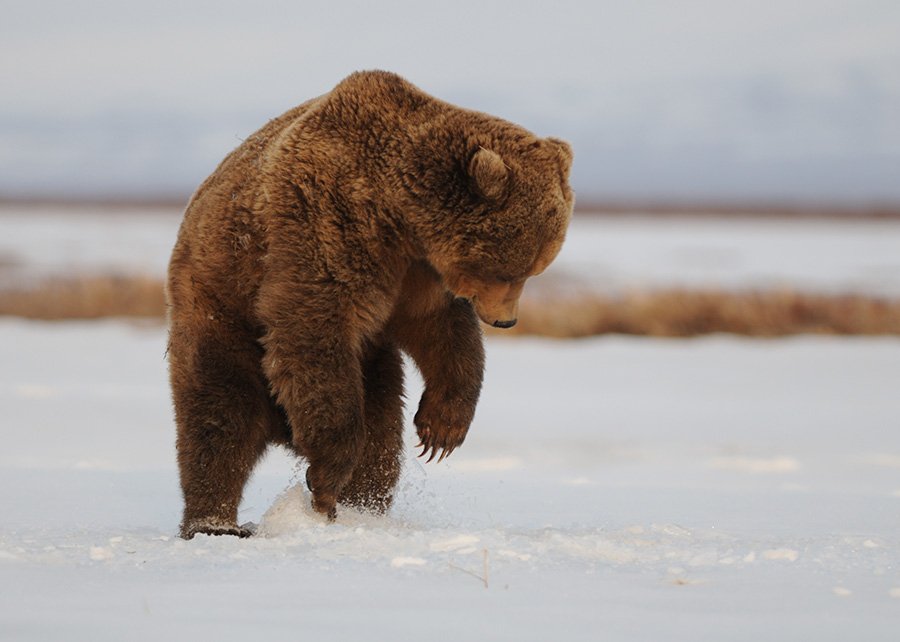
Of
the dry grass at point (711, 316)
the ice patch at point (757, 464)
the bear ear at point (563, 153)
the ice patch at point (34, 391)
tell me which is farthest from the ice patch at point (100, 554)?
the dry grass at point (711, 316)

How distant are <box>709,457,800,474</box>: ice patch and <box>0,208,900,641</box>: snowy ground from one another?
26 millimetres

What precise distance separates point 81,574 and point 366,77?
2414mm

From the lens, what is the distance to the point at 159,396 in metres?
10.1

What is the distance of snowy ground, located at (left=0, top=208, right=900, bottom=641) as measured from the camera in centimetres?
372

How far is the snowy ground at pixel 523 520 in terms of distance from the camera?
12.2ft

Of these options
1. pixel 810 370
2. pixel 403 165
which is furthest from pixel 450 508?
pixel 810 370

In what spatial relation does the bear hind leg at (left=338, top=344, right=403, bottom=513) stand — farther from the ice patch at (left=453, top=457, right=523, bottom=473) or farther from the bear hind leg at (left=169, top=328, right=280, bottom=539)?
the ice patch at (left=453, top=457, right=523, bottom=473)

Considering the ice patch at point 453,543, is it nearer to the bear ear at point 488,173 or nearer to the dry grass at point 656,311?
the bear ear at point 488,173

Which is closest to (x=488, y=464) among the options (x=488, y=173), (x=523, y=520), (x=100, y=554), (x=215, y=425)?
(x=523, y=520)

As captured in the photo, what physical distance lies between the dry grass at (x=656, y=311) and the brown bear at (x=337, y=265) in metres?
9.70

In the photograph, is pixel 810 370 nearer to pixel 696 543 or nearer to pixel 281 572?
pixel 696 543

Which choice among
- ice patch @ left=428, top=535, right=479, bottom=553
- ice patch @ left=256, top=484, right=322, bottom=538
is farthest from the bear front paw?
ice patch @ left=428, top=535, right=479, bottom=553

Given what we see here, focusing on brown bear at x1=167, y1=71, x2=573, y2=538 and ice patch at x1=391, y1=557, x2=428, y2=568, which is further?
brown bear at x1=167, y1=71, x2=573, y2=538

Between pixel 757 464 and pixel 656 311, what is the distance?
769 cm
